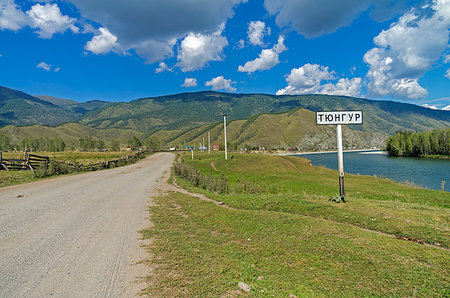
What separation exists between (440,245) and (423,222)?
1576 millimetres

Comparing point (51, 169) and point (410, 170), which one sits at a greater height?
point (51, 169)

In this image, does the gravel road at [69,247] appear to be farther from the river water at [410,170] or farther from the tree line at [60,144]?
the tree line at [60,144]

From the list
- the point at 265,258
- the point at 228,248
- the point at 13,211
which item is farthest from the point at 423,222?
the point at 13,211

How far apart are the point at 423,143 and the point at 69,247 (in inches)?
5353

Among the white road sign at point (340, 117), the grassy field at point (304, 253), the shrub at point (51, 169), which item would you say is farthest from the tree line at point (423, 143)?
the shrub at point (51, 169)

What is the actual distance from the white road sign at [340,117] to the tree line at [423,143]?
4734 inches

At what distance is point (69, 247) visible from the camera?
19.9ft

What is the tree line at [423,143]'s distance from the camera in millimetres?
98688

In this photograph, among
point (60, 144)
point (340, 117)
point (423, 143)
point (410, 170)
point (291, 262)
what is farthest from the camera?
point (60, 144)

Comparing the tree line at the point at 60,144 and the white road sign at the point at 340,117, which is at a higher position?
the tree line at the point at 60,144

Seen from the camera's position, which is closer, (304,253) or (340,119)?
(304,253)

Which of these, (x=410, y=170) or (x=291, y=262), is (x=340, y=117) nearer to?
(x=291, y=262)

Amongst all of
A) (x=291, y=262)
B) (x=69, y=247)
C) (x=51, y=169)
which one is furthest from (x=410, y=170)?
(x=51, y=169)

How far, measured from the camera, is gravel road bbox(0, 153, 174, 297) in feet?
14.0
